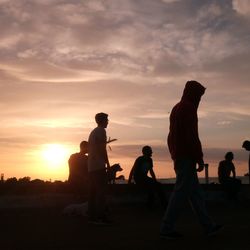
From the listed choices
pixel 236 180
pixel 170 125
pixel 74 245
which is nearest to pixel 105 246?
pixel 74 245

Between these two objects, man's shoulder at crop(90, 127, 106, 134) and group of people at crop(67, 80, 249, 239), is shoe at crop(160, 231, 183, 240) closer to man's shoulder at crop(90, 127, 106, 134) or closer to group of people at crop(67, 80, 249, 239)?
group of people at crop(67, 80, 249, 239)

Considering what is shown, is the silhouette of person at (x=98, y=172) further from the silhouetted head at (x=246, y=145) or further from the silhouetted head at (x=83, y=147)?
the silhouetted head at (x=246, y=145)

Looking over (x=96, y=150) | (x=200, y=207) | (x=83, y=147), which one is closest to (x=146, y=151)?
(x=83, y=147)

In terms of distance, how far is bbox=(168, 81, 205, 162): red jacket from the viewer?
297 inches

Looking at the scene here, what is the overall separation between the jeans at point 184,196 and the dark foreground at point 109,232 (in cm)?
24

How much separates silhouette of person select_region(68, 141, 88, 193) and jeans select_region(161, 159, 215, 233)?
5.10m

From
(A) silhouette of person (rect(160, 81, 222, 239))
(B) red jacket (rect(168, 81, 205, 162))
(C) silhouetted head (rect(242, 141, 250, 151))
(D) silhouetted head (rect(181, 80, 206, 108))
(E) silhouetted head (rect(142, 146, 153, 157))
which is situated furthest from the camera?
(C) silhouetted head (rect(242, 141, 250, 151))

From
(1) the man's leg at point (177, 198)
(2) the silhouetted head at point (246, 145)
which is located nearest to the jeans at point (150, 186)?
(2) the silhouetted head at point (246, 145)

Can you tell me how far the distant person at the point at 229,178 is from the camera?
15.9m

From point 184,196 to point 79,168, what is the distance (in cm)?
539

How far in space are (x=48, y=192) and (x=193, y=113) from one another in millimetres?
7988

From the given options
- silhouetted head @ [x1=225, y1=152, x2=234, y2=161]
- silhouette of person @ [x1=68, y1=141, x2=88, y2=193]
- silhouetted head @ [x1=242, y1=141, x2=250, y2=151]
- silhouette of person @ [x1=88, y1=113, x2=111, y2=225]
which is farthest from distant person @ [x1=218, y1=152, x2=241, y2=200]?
silhouette of person @ [x1=88, y1=113, x2=111, y2=225]

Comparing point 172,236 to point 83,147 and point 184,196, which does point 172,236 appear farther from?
point 83,147

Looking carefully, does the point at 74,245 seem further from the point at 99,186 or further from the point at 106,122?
the point at 106,122
